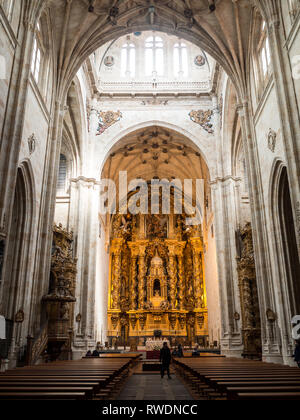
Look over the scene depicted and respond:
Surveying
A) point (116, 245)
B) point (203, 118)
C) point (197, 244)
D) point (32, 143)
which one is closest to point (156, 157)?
point (203, 118)

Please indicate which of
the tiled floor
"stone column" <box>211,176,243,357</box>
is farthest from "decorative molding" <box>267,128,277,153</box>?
the tiled floor

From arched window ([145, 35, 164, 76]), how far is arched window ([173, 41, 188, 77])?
35.8 inches

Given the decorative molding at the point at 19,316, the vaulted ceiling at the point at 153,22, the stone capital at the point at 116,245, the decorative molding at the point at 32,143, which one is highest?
the vaulted ceiling at the point at 153,22

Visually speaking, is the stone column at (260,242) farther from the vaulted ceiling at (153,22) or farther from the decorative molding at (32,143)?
the decorative molding at (32,143)

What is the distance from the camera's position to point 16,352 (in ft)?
35.8

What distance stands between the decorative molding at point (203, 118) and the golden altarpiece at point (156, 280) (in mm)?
13603

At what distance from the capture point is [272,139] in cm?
1251

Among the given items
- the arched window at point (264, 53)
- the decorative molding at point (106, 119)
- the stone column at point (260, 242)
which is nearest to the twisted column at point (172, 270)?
the decorative molding at point (106, 119)

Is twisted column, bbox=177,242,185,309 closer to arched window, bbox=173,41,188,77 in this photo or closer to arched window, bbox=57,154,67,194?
arched window, bbox=57,154,67,194

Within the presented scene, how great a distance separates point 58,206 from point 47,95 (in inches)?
323

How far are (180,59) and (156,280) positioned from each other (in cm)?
1912

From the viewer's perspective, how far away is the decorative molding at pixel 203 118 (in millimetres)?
23183

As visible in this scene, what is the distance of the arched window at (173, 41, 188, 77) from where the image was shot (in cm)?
2466
